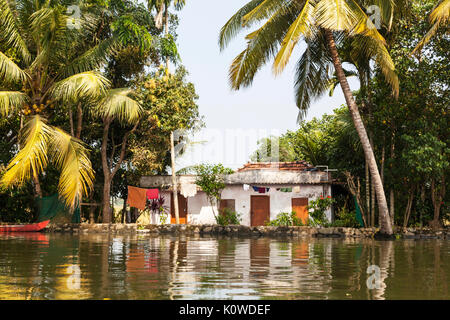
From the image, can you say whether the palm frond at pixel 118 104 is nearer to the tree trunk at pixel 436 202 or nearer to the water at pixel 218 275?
the water at pixel 218 275

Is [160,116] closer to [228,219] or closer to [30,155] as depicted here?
[228,219]

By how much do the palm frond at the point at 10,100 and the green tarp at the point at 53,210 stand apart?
14.1ft

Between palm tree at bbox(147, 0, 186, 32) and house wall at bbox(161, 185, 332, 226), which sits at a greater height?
palm tree at bbox(147, 0, 186, 32)

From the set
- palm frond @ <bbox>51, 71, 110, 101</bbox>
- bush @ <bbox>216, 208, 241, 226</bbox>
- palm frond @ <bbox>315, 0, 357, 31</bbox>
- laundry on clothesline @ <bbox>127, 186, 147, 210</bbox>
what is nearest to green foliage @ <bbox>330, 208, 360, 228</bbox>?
bush @ <bbox>216, 208, 241, 226</bbox>

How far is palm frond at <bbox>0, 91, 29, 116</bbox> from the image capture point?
57.1 ft

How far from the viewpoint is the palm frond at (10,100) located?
17.4 meters

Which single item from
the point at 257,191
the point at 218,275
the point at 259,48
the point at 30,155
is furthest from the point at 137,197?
the point at 218,275

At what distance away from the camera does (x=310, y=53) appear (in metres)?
18.9

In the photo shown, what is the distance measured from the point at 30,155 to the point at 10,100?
3.38 metres

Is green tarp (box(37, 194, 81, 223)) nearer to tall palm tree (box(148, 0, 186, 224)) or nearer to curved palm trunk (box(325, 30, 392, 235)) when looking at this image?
tall palm tree (box(148, 0, 186, 224))

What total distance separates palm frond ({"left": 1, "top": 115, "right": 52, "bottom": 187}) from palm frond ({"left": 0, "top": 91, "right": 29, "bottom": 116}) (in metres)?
1.17
